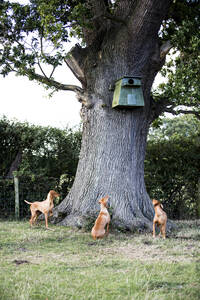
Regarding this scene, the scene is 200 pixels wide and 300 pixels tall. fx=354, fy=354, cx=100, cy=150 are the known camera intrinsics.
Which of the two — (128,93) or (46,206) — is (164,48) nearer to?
(128,93)

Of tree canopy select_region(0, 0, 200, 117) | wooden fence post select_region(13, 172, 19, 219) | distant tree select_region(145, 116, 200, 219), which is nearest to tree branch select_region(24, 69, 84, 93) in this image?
tree canopy select_region(0, 0, 200, 117)

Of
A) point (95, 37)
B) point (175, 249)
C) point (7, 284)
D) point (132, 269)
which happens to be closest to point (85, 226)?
point (175, 249)

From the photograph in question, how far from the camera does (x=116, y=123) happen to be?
29.0 feet

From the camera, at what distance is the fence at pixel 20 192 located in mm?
10425

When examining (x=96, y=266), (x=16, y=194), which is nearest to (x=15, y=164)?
(x=16, y=194)

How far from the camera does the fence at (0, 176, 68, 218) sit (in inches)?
410

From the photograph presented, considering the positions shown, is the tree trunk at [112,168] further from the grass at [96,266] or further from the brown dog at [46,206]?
the grass at [96,266]

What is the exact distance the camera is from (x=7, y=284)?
382 centimetres

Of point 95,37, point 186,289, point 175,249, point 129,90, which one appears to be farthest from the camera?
point 95,37

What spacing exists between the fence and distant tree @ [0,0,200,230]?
6.43 feet

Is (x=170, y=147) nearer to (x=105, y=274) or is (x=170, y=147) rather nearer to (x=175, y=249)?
(x=175, y=249)

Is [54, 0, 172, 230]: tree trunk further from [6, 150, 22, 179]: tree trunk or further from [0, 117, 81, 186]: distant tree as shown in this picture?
[6, 150, 22, 179]: tree trunk

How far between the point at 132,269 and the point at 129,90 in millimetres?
5025

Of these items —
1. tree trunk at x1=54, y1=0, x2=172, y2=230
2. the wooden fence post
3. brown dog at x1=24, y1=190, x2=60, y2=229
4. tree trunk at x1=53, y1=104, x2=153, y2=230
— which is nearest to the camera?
brown dog at x1=24, y1=190, x2=60, y2=229
